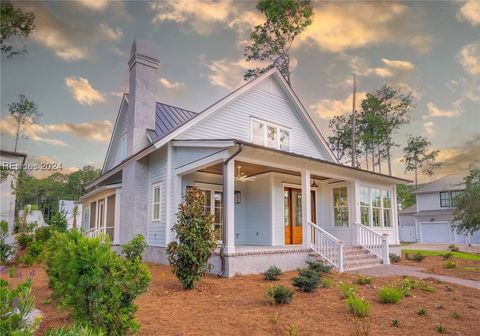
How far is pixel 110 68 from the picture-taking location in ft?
47.5

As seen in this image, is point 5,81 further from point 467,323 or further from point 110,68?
point 467,323

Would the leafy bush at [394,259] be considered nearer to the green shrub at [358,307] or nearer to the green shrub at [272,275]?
the green shrub at [272,275]

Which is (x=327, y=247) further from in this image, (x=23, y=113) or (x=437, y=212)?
(x=437, y=212)

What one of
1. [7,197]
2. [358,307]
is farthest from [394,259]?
[7,197]

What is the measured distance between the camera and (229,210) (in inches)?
339

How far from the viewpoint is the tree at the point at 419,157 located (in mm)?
41531

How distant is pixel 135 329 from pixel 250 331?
5.09ft

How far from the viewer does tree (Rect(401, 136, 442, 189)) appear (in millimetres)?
41531

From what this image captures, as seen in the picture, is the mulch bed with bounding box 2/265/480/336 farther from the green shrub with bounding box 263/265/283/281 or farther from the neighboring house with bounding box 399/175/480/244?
the neighboring house with bounding box 399/175/480/244

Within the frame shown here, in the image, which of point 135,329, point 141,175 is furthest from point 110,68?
point 135,329

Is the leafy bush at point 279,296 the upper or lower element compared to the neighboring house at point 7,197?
lower

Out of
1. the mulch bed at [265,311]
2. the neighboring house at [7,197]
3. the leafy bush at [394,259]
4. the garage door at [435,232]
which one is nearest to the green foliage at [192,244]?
the mulch bed at [265,311]

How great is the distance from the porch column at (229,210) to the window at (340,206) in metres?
6.55

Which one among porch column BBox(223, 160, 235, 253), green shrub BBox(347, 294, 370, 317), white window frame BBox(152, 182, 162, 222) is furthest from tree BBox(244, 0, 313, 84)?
green shrub BBox(347, 294, 370, 317)
